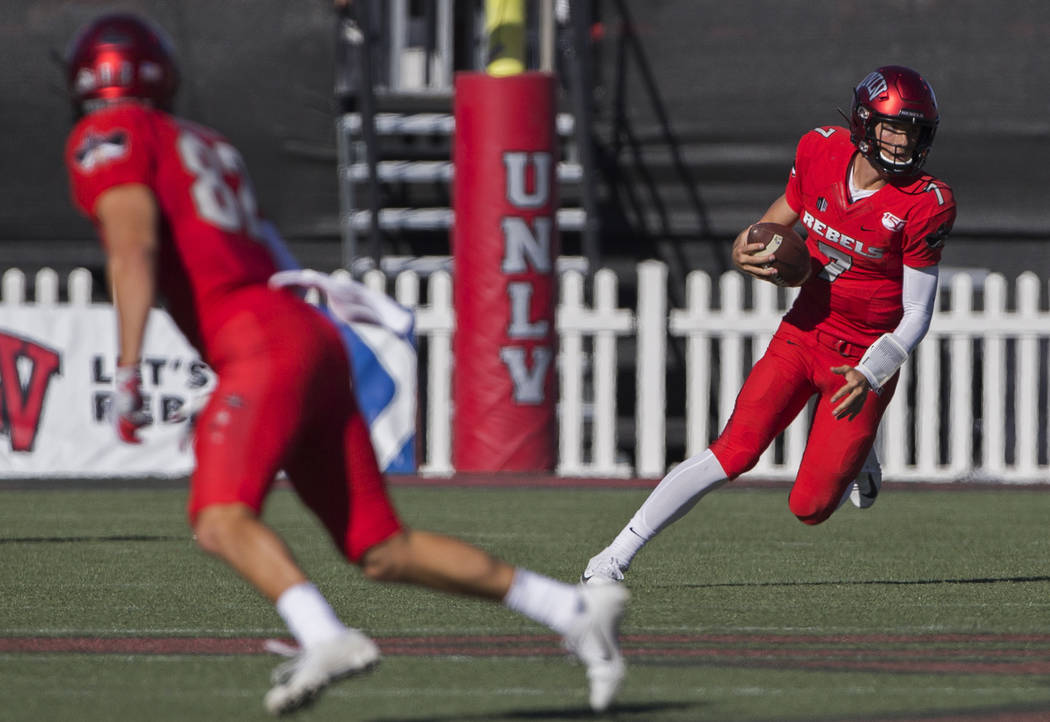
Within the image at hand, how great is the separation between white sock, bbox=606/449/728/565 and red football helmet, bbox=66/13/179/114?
2.81 meters

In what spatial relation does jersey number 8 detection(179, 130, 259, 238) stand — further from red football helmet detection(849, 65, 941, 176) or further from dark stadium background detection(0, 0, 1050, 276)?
dark stadium background detection(0, 0, 1050, 276)

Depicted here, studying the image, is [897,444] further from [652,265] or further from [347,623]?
[347,623]

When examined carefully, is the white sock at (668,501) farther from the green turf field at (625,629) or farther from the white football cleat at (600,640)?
the white football cleat at (600,640)

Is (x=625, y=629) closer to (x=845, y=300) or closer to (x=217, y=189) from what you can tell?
(x=845, y=300)

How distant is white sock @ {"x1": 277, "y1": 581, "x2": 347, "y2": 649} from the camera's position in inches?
162

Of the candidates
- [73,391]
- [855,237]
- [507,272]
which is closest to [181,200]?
[855,237]

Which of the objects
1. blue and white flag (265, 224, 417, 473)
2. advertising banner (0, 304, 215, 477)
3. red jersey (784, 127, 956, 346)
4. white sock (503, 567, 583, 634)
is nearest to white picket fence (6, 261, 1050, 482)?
advertising banner (0, 304, 215, 477)

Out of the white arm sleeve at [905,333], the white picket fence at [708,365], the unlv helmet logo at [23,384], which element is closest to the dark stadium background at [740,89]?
the white picket fence at [708,365]

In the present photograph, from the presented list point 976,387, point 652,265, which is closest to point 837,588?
point 652,265

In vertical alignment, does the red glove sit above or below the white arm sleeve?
above

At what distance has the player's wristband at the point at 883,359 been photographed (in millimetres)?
6668

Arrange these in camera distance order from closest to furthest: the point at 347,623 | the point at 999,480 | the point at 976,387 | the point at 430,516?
the point at 347,623 < the point at 430,516 < the point at 999,480 < the point at 976,387

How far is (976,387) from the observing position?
47.8ft

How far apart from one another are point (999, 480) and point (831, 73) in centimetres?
355
